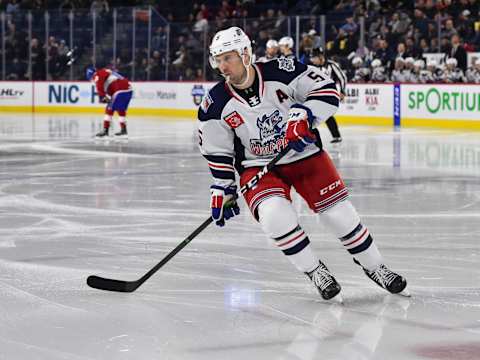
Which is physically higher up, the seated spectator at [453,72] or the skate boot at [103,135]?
the seated spectator at [453,72]

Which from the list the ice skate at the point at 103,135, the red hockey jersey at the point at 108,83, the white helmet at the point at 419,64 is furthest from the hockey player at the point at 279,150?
the white helmet at the point at 419,64

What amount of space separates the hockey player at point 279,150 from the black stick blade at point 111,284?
519 mm

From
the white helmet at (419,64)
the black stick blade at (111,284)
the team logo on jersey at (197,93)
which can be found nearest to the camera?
the black stick blade at (111,284)

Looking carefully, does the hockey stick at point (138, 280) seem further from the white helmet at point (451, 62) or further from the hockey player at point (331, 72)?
the white helmet at point (451, 62)

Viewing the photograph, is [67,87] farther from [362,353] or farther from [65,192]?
[362,353]

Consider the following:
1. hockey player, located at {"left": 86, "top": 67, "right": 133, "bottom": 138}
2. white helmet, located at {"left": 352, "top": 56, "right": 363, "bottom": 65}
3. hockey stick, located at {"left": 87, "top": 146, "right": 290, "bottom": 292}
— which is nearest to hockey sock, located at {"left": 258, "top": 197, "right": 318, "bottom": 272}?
hockey stick, located at {"left": 87, "top": 146, "right": 290, "bottom": 292}

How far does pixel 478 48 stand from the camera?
18250 millimetres

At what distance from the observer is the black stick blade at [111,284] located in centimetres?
497

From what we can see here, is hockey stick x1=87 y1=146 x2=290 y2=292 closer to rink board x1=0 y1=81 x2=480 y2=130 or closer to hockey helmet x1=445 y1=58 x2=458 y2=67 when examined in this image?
rink board x1=0 y1=81 x2=480 y2=130

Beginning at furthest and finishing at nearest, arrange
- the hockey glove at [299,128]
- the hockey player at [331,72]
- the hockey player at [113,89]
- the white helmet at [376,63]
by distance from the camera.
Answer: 1. the white helmet at [376,63]
2. the hockey player at [113,89]
3. the hockey player at [331,72]
4. the hockey glove at [299,128]

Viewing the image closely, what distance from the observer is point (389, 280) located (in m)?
4.78

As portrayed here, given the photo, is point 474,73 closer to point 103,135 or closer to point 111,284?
point 103,135

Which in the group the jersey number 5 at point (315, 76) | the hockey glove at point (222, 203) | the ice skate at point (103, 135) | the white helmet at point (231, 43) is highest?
the white helmet at point (231, 43)

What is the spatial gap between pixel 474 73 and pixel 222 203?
43.2ft
